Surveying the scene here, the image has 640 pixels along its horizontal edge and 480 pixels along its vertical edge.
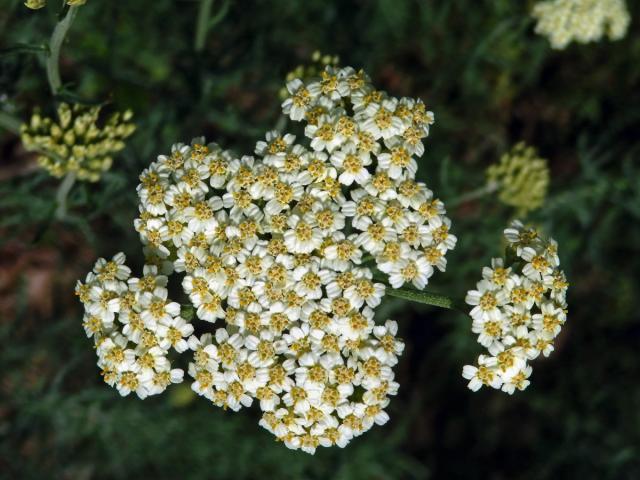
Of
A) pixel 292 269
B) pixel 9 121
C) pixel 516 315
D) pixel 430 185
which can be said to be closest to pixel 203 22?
pixel 9 121

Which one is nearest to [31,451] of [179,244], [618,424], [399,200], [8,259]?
[8,259]

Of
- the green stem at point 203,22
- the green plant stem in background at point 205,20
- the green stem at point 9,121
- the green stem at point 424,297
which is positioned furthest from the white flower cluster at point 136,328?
the green stem at point 203,22

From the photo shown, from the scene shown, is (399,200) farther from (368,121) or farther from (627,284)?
(627,284)

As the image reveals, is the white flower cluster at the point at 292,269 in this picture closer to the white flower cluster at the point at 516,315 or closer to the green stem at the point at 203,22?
the white flower cluster at the point at 516,315

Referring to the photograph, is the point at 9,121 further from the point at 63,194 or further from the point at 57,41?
the point at 57,41

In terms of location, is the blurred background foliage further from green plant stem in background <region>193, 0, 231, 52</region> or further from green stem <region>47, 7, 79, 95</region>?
green stem <region>47, 7, 79, 95</region>

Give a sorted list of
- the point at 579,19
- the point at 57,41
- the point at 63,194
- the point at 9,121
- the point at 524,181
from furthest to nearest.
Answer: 1. the point at 579,19
2. the point at 524,181
3. the point at 63,194
4. the point at 9,121
5. the point at 57,41

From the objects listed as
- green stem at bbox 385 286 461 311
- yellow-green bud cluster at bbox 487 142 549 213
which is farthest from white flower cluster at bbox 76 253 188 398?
yellow-green bud cluster at bbox 487 142 549 213
